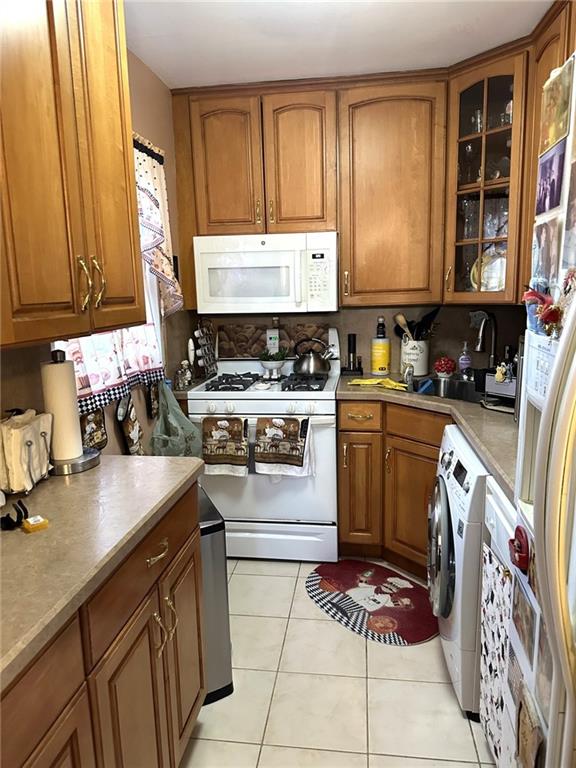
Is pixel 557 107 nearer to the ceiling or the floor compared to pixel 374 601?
nearer to the ceiling

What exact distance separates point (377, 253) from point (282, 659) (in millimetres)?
1977

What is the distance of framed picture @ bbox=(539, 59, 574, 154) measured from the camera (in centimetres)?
97

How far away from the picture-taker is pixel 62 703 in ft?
2.98

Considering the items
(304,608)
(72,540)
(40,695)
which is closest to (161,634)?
(72,540)

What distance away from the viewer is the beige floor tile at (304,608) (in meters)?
2.37

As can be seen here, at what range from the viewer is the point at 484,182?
97.2 inches

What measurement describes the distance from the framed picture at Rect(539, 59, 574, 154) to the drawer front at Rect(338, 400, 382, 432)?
1.65m

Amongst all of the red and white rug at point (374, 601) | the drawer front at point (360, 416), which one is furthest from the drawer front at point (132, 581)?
the drawer front at point (360, 416)

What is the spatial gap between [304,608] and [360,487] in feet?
2.16

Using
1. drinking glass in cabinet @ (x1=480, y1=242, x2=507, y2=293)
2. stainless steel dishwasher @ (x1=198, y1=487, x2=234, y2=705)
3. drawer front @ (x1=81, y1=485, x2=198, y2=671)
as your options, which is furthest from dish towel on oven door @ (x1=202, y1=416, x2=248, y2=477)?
drinking glass in cabinet @ (x1=480, y1=242, x2=507, y2=293)

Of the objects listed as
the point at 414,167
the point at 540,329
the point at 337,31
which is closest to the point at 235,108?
the point at 337,31

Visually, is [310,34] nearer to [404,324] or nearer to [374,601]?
[404,324]

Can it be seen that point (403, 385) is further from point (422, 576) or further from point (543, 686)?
point (543, 686)

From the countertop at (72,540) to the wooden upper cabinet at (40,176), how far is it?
42cm
